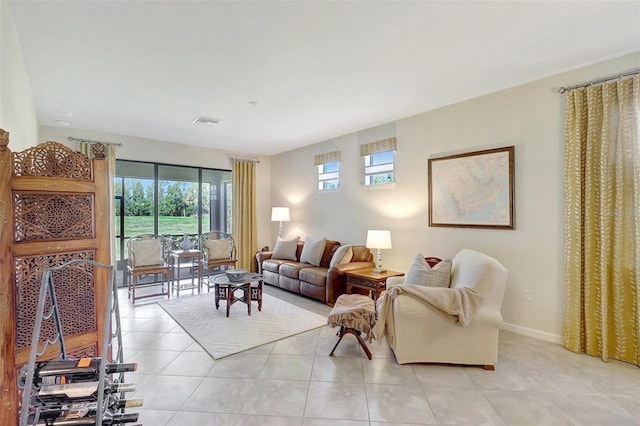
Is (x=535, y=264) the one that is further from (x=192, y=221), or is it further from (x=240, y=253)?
(x=192, y=221)

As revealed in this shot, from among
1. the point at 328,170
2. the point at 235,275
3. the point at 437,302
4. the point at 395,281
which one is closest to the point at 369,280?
the point at 395,281

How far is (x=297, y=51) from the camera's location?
2.52 m

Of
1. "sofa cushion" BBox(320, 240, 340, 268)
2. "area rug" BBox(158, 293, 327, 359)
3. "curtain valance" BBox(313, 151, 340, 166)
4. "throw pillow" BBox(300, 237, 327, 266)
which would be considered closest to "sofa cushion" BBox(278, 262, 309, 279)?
"throw pillow" BBox(300, 237, 327, 266)

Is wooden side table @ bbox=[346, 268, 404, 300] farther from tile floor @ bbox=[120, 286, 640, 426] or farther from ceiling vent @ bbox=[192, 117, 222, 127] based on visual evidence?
ceiling vent @ bbox=[192, 117, 222, 127]

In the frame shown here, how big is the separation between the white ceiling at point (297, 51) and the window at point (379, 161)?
2.26ft

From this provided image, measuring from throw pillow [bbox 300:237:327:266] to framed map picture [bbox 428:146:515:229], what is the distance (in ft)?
5.95

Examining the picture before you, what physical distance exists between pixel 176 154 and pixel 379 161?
3879 mm

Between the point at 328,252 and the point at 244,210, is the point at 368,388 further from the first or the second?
the point at 244,210

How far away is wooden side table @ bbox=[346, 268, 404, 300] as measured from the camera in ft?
12.4

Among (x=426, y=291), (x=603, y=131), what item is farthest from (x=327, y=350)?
(x=603, y=131)

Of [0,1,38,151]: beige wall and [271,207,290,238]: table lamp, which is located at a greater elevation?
[0,1,38,151]: beige wall

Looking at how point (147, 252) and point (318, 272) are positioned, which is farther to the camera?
point (147, 252)

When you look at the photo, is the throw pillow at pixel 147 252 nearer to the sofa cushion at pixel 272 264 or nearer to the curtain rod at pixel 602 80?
the sofa cushion at pixel 272 264

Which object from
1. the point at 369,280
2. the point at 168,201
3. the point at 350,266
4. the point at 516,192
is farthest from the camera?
the point at 168,201
